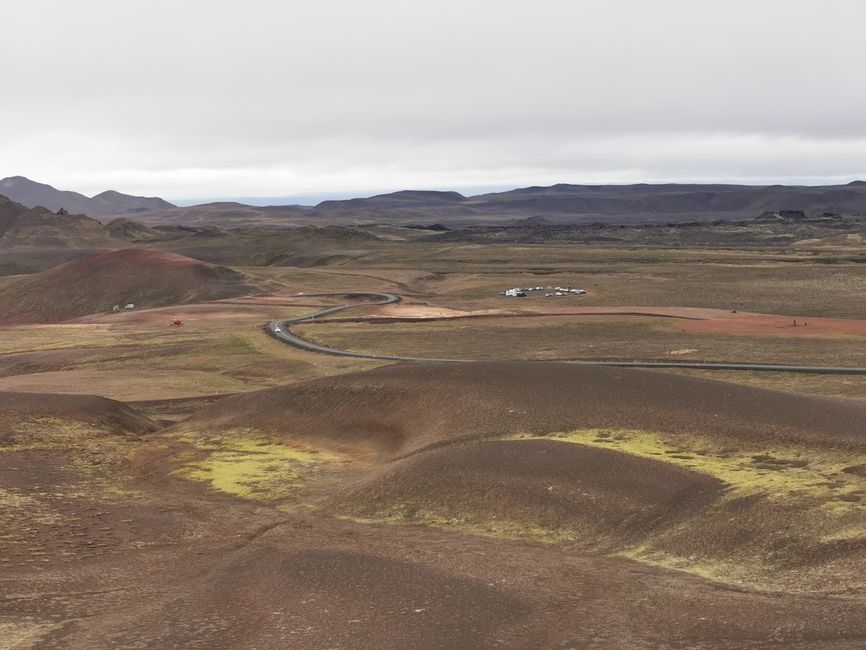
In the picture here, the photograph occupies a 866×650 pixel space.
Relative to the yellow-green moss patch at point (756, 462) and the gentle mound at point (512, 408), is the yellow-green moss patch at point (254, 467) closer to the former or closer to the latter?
the gentle mound at point (512, 408)

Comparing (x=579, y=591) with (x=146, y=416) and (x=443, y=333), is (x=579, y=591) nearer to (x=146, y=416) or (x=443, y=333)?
(x=146, y=416)

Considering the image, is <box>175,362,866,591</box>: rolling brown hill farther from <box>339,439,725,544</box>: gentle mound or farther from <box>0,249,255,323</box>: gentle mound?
<box>0,249,255,323</box>: gentle mound

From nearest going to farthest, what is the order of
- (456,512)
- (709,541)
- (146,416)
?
(709,541)
(456,512)
(146,416)

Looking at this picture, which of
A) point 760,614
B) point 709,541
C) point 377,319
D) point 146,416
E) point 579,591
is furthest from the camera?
point 377,319

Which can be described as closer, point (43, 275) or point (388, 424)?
point (388, 424)

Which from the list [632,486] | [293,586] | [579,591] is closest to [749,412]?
[632,486]

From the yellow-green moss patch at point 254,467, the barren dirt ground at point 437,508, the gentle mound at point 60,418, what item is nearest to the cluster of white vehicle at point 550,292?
the barren dirt ground at point 437,508

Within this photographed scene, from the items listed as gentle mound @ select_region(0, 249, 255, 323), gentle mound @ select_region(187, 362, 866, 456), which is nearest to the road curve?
gentle mound @ select_region(187, 362, 866, 456)
